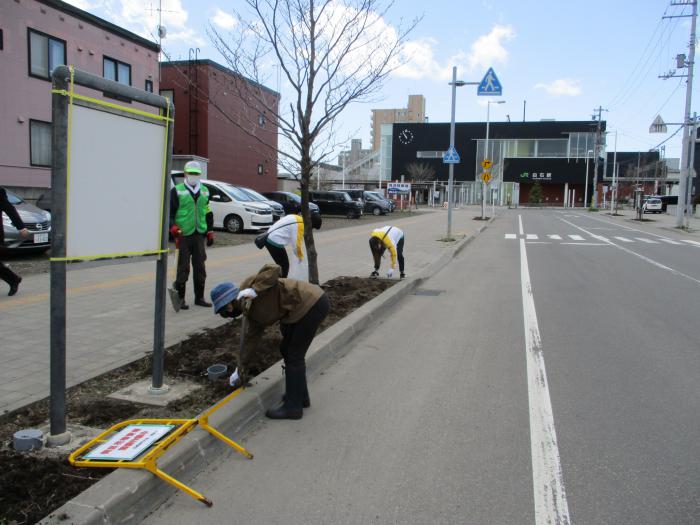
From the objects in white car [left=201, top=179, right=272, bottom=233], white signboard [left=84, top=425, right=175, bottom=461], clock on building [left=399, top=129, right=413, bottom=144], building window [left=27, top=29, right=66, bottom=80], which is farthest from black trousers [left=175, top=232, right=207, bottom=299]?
clock on building [left=399, top=129, right=413, bottom=144]

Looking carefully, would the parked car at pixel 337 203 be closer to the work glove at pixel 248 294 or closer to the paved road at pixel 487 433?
the paved road at pixel 487 433

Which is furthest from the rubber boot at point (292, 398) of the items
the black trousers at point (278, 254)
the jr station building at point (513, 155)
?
the jr station building at point (513, 155)

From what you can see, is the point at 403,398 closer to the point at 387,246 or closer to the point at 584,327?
the point at 584,327

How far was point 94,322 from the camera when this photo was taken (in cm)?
675

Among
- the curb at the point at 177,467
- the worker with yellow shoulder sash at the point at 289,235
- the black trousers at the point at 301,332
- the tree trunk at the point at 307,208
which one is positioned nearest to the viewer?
the curb at the point at 177,467

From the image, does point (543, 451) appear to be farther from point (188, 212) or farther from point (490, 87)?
point (490, 87)

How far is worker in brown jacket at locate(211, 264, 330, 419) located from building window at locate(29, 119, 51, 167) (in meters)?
17.5

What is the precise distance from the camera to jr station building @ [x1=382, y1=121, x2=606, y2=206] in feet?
242

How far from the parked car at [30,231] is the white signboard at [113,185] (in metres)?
7.99

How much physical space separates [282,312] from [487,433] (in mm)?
1721

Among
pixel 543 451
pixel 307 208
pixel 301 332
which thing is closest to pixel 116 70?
pixel 307 208

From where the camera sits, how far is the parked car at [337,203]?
32.0 metres

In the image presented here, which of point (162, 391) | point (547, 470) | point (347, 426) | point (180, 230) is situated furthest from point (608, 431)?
point (180, 230)

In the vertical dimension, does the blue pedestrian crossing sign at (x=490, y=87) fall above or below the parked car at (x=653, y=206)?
above
